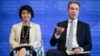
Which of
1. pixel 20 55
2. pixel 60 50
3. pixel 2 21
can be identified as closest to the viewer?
pixel 20 55

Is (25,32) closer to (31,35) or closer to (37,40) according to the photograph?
(31,35)

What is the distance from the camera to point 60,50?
10.6 feet

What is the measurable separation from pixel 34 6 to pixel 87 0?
0.86 m

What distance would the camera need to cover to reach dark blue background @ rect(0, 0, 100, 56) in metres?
4.22

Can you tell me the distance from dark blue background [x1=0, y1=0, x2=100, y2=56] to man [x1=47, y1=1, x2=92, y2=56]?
845 millimetres

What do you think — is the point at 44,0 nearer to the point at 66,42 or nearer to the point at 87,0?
the point at 87,0

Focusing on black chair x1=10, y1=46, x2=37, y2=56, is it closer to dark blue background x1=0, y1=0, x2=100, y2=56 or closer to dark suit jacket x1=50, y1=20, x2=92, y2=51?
dark suit jacket x1=50, y1=20, x2=92, y2=51

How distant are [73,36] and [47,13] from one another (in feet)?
3.37

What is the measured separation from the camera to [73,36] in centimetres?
332

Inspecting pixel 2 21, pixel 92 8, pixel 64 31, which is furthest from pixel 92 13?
pixel 2 21

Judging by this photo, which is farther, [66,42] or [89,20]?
[89,20]

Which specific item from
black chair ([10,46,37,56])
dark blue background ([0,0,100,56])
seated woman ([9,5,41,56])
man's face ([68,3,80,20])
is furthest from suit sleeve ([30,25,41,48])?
dark blue background ([0,0,100,56])

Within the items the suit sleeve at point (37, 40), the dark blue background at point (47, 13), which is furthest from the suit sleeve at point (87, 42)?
the dark blue background at point (47, 13)

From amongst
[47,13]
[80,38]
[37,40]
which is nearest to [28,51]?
[37,40]
